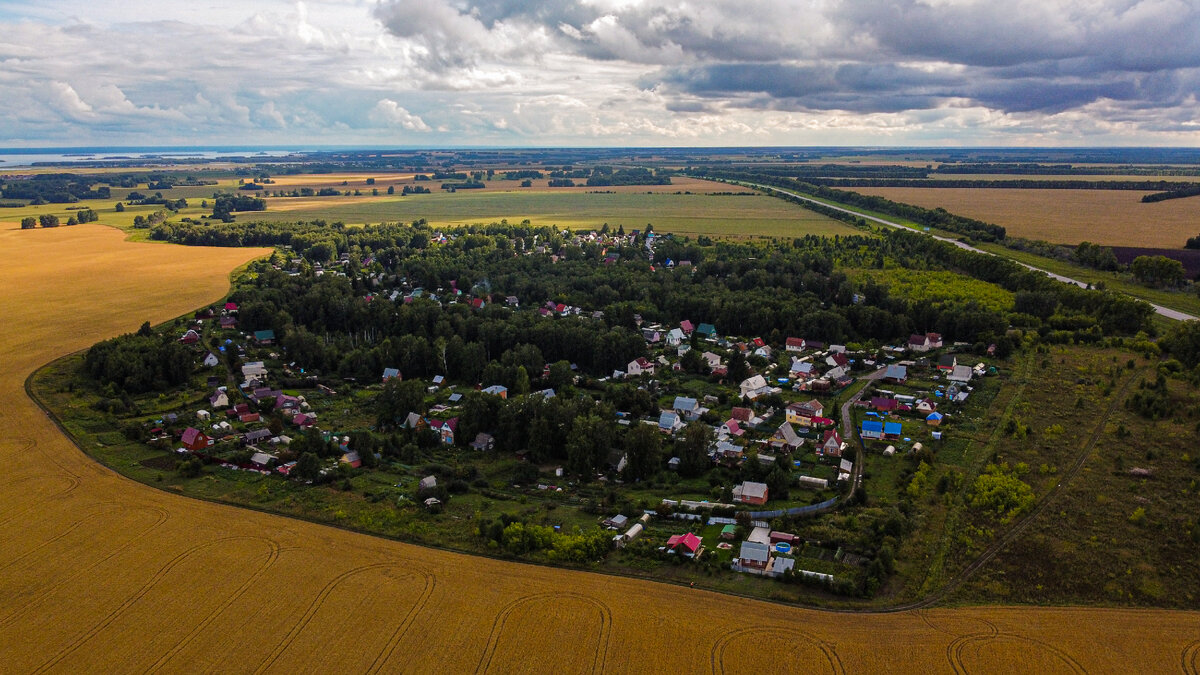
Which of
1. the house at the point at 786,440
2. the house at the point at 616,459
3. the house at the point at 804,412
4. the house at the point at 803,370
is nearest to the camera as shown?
the house at the point at 616,459

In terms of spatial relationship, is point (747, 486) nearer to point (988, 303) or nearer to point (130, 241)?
point (988, 303)

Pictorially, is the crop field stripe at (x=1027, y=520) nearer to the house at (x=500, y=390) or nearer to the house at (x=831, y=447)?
the house at (x=831, y=447)

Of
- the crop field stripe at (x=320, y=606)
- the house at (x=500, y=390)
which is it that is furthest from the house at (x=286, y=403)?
the crop field stripe at (x=320, y=606)

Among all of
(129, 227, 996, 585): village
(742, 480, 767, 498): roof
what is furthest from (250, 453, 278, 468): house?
(742, 480, 767, 498): roof

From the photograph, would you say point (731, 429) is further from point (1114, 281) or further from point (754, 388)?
point (1114, 281)

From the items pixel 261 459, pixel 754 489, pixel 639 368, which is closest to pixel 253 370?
pixel 261 459

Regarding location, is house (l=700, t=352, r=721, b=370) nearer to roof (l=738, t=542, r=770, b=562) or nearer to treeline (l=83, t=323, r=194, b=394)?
roof (l=738, t=542, r=770, b=562)
